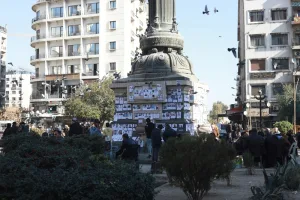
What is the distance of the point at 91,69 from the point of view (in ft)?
225

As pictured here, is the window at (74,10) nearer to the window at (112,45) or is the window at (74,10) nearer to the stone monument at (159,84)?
the window at (112,45)

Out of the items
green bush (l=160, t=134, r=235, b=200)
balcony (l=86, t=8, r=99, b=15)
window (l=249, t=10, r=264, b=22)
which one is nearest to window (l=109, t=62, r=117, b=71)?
balcony (l=86, t=8, r=99, b=15)

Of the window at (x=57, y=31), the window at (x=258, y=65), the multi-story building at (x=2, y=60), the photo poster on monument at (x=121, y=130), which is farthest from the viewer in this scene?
the multi-story building at (x=2, y=60)

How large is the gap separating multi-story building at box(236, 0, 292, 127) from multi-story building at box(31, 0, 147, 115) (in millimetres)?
18575

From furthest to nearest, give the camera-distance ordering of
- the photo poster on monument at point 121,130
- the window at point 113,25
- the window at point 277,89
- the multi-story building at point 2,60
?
the multi-story building at point 2,60, the window at point 113,25, the window at point 277,89, the photo poster on monument at point 121,130

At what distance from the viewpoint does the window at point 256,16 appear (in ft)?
192

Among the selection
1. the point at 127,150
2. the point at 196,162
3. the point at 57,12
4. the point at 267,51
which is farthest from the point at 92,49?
the point at 196,162

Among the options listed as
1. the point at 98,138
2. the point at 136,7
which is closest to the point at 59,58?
the point at 136,7

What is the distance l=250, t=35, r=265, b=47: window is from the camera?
58.2 meters

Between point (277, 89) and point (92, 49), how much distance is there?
28.3 m

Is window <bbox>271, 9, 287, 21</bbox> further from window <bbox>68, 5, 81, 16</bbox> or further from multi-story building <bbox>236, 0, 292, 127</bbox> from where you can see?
window <bbox>68, 5, 81, 16</bbox>

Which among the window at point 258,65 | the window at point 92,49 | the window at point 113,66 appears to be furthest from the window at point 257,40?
the window at point 92,49

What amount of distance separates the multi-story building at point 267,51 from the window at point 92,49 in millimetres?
22521

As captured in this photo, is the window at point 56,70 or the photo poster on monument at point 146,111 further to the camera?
the window at point 56,70
